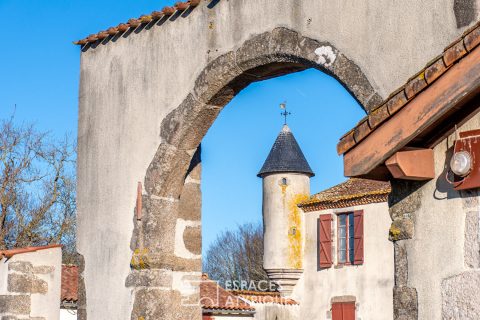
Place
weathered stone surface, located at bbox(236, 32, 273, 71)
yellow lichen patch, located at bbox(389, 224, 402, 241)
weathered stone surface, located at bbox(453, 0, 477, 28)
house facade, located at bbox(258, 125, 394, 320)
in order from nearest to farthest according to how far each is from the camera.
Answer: yellow lichen patch, located at bbox(389, 224, 402, 241) → weathered stone surface, located at bbox(453, 0, 477, 28) → weathered stone surface, located at bbox(236, 32, 273, 71) → house facade, located at bbox(258, 125, 394, 320)

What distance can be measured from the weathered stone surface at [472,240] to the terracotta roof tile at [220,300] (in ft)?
47.3

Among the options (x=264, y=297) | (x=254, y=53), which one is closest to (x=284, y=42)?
Result: (x=254, y=53)

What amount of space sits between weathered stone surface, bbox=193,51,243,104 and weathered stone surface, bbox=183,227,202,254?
126 cm

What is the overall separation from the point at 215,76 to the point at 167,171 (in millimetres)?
972

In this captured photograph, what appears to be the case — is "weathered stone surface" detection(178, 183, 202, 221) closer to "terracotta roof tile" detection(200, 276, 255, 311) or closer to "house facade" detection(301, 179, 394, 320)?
"terracotta roof tile" detection(200, 276, 255, 311)

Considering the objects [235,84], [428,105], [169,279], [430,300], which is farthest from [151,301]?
[428,105]

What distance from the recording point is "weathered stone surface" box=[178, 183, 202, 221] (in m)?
7.67

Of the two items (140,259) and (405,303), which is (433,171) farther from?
(140,259)

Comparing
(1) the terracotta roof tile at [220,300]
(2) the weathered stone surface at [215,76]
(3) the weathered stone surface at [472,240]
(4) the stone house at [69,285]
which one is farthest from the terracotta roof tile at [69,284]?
(3) the weathered stone surface at [472,240]

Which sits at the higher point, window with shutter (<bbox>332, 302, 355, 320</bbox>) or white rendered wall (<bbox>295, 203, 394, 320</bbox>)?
white rendered wall (<bbox>295, 203, 394, 320</bbox>)

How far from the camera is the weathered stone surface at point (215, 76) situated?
22.3 feet

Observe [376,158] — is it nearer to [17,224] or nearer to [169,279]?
[169,279]

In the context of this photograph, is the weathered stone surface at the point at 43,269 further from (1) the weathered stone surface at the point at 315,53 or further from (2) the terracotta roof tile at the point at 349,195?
(2) the terracotta roof tile at the point at 349,195

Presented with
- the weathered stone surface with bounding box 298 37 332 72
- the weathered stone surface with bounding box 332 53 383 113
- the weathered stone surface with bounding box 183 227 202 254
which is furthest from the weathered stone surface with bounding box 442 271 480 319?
the weathered stone surface with bounding box 183 227 202 254
